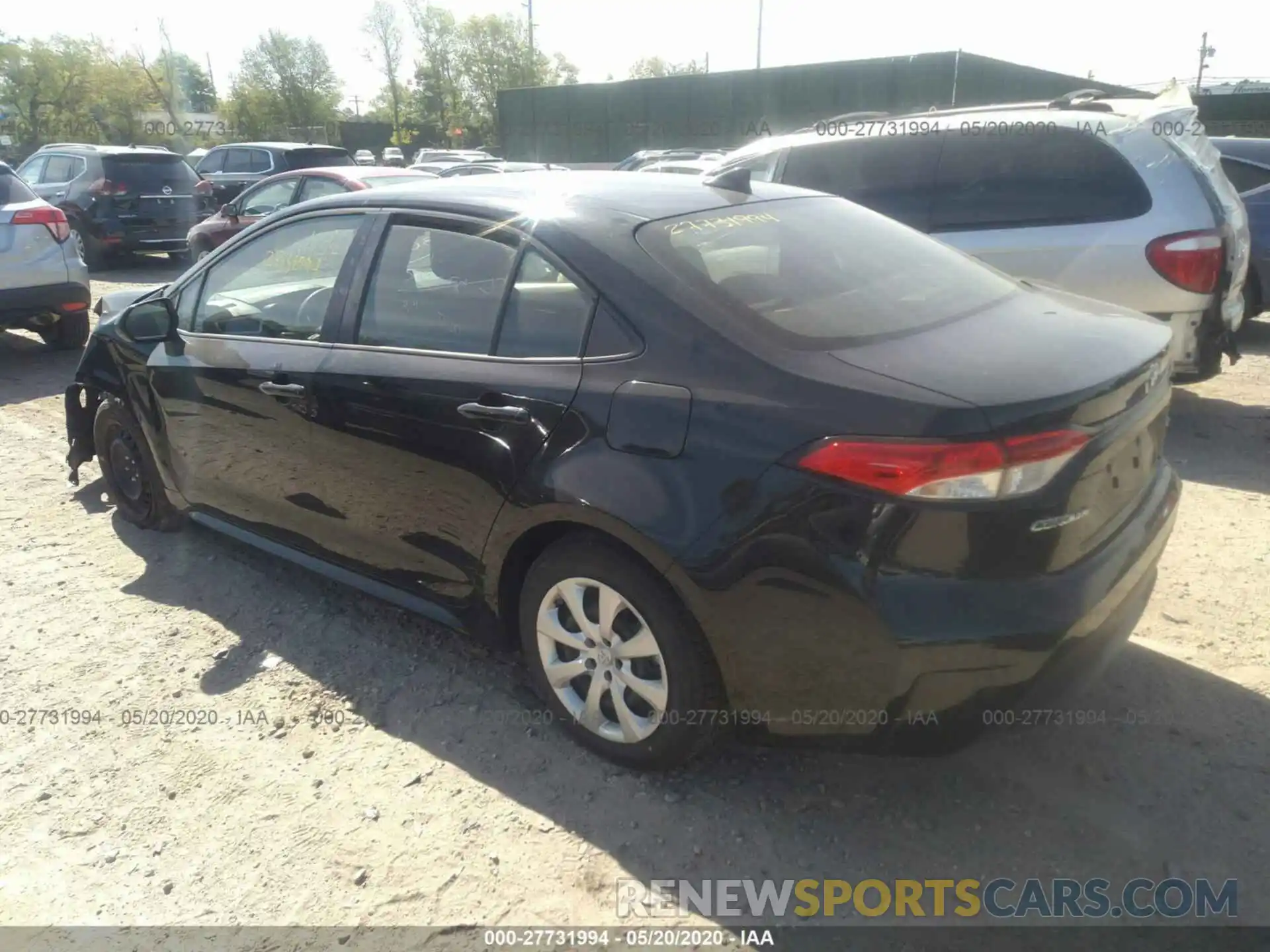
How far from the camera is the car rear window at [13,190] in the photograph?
7.97m

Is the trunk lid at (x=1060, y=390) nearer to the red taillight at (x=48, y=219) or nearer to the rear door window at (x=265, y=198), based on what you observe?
the red taillight at (x=48, y=219)

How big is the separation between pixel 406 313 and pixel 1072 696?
2.28 metres

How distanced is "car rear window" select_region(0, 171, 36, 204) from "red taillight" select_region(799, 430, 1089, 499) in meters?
8.47

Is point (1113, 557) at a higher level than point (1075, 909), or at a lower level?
higher

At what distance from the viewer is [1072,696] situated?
2367 mm

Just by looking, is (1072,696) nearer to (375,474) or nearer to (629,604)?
(629,604)

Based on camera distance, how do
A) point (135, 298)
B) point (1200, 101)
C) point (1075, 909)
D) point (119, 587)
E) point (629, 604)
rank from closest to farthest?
point (1075, 909), point (629, 604), point (119, 587), point (135, 298), point (1200, 101)

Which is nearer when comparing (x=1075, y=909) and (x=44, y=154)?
(x=1075, y=909)

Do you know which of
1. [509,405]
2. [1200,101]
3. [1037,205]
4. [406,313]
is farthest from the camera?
[1200,101]

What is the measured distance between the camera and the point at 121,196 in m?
13.2

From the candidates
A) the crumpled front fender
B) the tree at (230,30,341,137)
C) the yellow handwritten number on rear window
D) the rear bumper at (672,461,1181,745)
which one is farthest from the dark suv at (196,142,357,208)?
the tree at (230,30,341,137)

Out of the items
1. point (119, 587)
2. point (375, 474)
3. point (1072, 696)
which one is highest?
point (375, 474)

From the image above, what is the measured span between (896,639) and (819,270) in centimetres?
119

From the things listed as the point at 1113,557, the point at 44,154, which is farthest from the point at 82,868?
the point at 44,154
